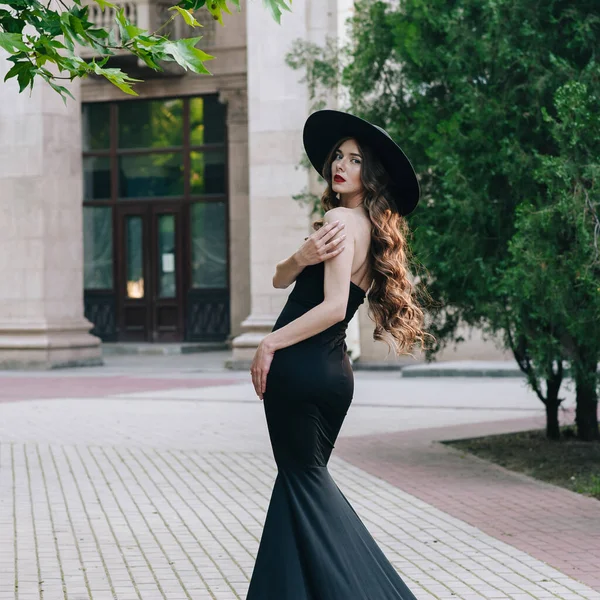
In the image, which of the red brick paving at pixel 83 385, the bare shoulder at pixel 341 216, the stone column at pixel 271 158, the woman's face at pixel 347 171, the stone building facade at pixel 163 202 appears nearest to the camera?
the bare shoulder at pixel 341 216

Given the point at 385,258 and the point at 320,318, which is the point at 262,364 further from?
the point at 385,258

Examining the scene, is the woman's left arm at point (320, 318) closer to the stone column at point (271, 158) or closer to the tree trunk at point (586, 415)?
the tree trunk at point (586, 415)

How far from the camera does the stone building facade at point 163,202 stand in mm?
21562

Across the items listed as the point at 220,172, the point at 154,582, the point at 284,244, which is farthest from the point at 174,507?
the point at 220,172

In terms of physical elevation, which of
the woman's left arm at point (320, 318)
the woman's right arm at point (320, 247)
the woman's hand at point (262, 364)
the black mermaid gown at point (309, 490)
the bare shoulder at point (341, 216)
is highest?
the bare shoulder at point (341, 216)

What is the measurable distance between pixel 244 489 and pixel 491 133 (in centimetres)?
338

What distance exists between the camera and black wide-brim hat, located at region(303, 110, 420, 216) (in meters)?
4.68

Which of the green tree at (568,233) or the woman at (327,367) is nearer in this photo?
the woman at (327,367)

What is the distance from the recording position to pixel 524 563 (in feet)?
21.8

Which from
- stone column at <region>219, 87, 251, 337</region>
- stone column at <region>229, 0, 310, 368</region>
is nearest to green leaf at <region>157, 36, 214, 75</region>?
stone column at <region>229, 0, 310, 368</region>

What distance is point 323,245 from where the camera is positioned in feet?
14.7

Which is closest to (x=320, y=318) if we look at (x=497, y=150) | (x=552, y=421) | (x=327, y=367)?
(x=327, y=367)

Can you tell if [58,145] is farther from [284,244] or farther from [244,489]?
[244,489]

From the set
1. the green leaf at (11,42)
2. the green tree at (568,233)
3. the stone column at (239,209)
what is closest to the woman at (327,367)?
the green leaf at (11,42)
